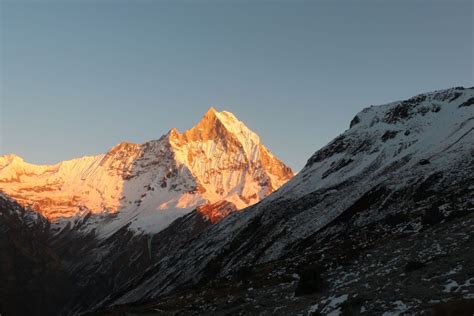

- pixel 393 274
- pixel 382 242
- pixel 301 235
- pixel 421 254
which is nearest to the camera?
pixel 393 274

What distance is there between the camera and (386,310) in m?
22.3

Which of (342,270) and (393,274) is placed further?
(342,270)

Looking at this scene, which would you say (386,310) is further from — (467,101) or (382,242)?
(467,101)

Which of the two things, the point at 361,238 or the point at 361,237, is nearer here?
the point at 361,238

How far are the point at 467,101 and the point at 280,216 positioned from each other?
64724 mm

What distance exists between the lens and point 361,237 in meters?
47.8

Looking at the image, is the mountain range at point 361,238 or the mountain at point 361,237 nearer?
the mountain range at point 361,238

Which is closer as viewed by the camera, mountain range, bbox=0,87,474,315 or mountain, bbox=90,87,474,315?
mountain range, bbox=0,87,474,315

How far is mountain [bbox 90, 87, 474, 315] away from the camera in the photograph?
1029 inches

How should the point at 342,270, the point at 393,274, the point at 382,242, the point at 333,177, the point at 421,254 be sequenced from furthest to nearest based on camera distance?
the point at 333,177 → the point at 382,242 → the point at 342,270 → the point at 421,254 → the point at 393,274

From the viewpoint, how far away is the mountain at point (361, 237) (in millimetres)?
26141

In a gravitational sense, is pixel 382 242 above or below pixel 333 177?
below

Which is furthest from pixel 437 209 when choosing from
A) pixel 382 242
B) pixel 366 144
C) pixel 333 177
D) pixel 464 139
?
pixel 366 144

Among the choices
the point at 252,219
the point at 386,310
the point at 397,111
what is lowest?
the point at 386,310
